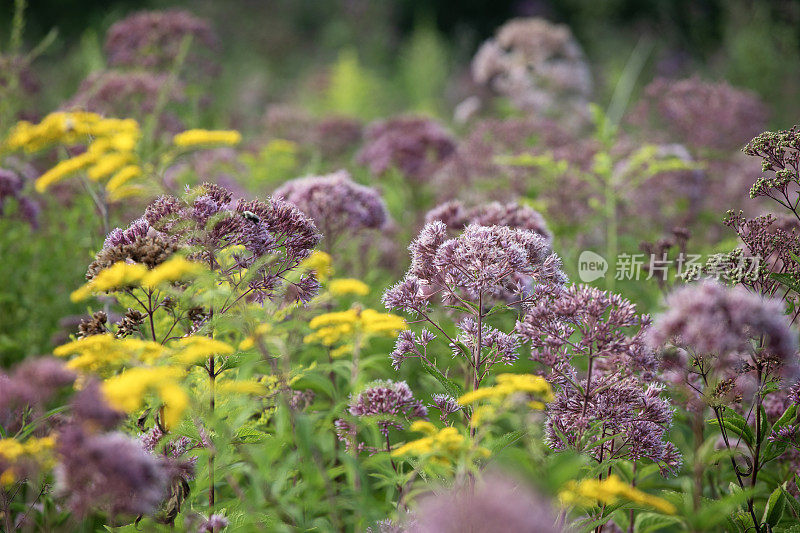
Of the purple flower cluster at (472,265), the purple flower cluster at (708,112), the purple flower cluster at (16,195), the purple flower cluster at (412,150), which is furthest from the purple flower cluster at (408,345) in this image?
the purple flower cluster at (708,112)

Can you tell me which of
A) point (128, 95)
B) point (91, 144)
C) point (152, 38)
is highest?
point (152, 38)

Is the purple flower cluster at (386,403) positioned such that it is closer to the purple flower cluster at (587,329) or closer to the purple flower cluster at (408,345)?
the purple flower cluster at (408,345)

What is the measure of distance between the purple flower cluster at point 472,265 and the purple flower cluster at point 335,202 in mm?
1094

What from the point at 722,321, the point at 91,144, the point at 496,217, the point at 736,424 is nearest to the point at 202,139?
the point at 91,144

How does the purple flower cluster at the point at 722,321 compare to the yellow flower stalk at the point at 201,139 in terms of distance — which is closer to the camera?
the purple flower cluster at the point at 722,321

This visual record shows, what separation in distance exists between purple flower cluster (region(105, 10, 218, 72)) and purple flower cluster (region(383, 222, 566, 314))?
5099 mm

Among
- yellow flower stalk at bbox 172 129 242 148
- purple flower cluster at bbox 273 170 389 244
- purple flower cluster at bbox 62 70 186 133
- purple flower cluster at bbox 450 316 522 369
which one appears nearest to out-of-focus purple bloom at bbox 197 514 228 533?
purple flower cluster at bbox 450 316 522 369

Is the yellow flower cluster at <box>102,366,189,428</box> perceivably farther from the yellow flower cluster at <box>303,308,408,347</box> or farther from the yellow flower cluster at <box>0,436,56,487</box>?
the yellow flower cluster at <box>303,308,408,347</box>

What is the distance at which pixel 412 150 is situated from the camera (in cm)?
600

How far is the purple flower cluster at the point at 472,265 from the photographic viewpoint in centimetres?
235

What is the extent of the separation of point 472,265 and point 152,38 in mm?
5562

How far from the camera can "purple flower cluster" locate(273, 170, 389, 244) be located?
11.6 ft

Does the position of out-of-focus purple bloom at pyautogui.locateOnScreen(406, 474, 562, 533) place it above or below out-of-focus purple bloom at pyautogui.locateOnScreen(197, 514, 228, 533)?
above

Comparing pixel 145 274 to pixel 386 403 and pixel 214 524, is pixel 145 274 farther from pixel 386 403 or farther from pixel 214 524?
pixel 386 403
